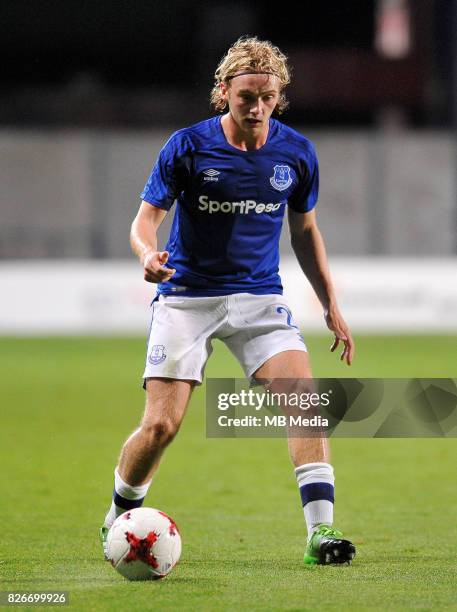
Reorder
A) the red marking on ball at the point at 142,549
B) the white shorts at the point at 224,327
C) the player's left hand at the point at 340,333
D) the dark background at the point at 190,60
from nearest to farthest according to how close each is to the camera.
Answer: the red marking on ball at the point at 142,549 → the white shorts at the point at 224,327 → the player's left hand at the point at 340,333 → the dark background at the point at 190,60

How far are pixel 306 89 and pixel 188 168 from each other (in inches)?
869

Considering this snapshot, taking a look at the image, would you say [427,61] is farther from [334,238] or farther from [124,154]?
[124,154]

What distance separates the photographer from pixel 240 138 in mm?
5535

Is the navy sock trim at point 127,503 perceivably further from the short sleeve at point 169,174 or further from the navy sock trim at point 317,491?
the short sleeve at point 169,174

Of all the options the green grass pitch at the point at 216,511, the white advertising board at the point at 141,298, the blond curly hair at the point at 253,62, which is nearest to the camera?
the green grass pitch at the point at 216,511

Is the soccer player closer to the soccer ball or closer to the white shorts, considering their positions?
the white shorts

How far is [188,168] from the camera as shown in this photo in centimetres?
546

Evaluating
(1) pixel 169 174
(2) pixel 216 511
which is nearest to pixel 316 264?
(1) pixel 169 174

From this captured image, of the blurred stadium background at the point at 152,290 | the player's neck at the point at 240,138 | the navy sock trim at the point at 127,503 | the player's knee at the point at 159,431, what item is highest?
the player's neck at the point at 240,138

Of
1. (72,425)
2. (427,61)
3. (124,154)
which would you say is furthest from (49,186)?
(72,425)

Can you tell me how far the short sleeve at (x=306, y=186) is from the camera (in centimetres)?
562

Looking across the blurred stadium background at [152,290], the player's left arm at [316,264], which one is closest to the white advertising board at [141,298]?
the blurred stadium background at [152,290]

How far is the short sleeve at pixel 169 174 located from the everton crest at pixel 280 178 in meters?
0.40

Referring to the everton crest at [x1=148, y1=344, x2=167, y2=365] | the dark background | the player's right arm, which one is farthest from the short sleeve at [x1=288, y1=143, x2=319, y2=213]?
the dark background
